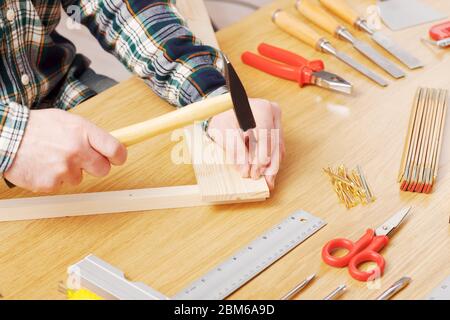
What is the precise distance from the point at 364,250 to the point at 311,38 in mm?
694

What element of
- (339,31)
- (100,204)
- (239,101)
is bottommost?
(100,204)

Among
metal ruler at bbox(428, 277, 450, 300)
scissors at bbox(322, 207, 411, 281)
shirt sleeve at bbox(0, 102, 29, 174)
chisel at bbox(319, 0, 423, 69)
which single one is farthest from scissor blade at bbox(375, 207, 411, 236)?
shirt sleeve at bbox(0, 102, 29, 174)

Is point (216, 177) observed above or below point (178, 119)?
below

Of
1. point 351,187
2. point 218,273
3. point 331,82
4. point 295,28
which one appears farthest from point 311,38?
point 218,273

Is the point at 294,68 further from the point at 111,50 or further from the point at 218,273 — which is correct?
the point at 218,273

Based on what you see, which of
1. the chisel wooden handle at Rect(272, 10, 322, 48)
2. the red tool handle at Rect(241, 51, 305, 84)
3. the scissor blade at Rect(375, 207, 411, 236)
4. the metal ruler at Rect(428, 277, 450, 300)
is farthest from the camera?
the chisel wooden handle at Rect(272, 10, 322, 48)

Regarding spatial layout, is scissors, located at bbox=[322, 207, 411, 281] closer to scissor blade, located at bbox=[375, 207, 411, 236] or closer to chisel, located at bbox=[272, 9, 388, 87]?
scissor blade, located at bbox=[375, 207, 411, 236]

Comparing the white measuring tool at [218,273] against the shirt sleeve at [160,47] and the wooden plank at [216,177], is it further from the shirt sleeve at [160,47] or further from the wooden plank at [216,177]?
the shirt sleeve at [160,47]

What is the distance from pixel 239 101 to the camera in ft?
3.55

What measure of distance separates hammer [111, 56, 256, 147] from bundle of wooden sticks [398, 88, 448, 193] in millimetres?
300

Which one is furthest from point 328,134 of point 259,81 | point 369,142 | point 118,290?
point 118,290

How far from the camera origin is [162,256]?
1.05 meters

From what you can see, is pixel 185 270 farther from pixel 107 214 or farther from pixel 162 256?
pixel 107 214

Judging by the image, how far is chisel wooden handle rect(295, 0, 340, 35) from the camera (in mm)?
1592
